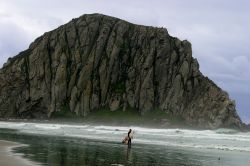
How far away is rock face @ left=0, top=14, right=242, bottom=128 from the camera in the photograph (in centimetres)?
14925

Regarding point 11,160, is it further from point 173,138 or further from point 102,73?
point 102,73

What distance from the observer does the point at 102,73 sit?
156875 millimetres

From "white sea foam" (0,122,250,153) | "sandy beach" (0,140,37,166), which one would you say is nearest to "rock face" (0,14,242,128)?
"white sea foam" (0,122,250,153)

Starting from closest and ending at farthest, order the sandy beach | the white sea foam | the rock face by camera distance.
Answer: the sandy beach, the white sea foam, the rock face

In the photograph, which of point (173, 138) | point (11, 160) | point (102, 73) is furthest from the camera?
point (102, 73)

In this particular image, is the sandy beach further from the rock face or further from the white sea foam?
the rock face

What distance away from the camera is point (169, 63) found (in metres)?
152

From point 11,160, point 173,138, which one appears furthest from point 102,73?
point 11,160

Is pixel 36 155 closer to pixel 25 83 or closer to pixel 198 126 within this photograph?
pixel 198 126

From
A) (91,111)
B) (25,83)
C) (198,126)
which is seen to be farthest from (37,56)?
(198,126)

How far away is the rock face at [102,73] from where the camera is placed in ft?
490

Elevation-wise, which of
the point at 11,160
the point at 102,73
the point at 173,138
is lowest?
the point at 11,160

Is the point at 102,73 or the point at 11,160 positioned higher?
the point at 102,73

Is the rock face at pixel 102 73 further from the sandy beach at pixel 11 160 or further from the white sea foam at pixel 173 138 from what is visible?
the sandy beach at pixel 11 160
